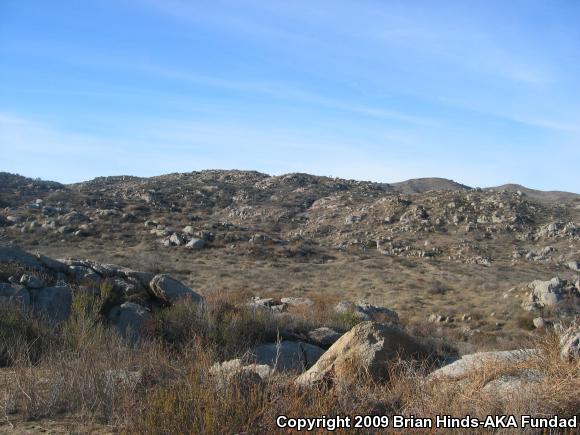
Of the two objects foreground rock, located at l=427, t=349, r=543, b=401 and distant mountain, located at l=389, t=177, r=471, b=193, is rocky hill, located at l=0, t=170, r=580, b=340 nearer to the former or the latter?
foreground rock, located at l=427, t=349, r=543, b=401

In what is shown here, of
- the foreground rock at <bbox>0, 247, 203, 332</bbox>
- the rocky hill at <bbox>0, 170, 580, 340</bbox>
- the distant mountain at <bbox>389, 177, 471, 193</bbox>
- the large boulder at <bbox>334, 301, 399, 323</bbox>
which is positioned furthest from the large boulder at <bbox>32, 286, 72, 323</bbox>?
the distant mountain at <bbox>389, 177, 471, 193</bbox>

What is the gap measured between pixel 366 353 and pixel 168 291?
21.6 feet

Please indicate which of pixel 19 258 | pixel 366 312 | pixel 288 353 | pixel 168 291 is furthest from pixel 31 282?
pixel 366 312

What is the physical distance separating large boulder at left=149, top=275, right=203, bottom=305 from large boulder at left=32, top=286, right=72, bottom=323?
2172 millimetres

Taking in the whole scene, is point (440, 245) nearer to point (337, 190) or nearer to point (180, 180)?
point (337, 190)

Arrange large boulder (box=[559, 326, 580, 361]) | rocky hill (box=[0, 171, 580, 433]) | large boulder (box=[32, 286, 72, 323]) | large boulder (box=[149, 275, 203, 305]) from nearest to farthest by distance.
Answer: rocky hill (box=[0, 171, 580, 433]) → large boulder (box=[559, 326, 580, 361]) → large boulder (box=[32, 286, 72, 323]) → large boulder (box=[149, 275, 203, 305])

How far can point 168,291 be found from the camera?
38.2ft

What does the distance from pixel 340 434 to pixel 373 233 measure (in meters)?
39.1

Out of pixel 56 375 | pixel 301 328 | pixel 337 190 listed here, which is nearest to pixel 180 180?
pixel 337 190

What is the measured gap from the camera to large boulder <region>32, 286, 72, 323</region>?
368 inches

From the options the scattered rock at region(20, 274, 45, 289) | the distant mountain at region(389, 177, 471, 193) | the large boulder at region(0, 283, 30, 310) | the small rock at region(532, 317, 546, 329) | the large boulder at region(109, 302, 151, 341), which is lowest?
the small rock at region(532, 317, 546, 329)

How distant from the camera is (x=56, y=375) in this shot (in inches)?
197

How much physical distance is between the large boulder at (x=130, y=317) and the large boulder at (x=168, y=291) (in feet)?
3.46

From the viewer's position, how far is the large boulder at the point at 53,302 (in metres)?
9.36
